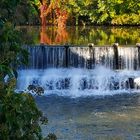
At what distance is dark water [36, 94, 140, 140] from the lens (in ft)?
38.0

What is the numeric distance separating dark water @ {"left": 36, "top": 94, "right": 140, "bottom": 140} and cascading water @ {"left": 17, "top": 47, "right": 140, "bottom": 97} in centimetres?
135

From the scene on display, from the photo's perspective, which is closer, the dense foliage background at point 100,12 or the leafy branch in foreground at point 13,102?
the leafy branch in foreground at point 13,102

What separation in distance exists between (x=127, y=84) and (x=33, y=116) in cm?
1453

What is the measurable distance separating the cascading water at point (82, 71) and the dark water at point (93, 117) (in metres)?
1.35

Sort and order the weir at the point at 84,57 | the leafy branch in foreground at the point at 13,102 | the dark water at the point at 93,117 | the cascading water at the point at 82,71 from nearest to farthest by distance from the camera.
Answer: the leafy branch in foreground at the point at 13,102 < the dark water at the point at 93,117 < the cascading water at the point at 82,71 < the weir at the point at 84,57

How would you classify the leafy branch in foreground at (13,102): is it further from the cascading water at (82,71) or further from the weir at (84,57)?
the weir at (84,57)

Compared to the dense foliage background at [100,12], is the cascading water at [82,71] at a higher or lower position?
lower

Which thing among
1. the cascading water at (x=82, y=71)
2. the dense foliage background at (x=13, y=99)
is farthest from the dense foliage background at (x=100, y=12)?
the dense foliage background at (x=13, y=99)

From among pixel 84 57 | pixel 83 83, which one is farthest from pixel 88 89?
pixel 84 57

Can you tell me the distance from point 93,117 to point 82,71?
6.30 metres

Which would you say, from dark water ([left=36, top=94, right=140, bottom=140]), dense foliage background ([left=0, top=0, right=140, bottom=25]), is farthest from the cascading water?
dense foliage background ([left=0, top=0, right=140, bottom=25])

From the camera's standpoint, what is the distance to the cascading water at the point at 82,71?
17.7 meters

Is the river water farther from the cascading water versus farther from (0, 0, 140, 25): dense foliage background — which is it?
(0, 0, 140, 25): dense foliage background

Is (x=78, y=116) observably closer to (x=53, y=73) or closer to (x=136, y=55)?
(x=53, y=73)
